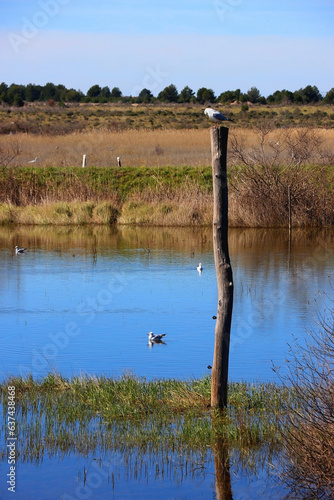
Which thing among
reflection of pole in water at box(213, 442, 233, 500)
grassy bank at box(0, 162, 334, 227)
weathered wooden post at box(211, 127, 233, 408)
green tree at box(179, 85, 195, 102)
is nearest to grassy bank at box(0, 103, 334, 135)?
green tree at box(179, 85, 195, 102)

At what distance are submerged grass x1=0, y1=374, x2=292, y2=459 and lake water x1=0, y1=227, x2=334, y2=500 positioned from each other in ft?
0.87

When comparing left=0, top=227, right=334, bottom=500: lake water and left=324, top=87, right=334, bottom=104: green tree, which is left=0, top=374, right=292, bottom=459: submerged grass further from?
left=324, top=87, right=334, bottom=104: green tree

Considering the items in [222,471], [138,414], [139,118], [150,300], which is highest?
[139,118]

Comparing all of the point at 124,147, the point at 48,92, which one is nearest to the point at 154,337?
the point at 124,147

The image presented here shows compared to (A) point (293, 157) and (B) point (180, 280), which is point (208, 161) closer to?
(A) point (293, 157)

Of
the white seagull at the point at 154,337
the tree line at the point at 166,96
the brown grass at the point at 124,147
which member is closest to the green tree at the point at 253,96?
the tree line at the point at 166,96

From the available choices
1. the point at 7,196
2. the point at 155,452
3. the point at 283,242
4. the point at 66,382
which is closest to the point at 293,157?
the point at 283,242

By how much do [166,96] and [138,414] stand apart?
3652 inches

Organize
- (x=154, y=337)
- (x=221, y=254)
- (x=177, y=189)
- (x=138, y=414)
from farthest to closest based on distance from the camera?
(x=177, y=189), (x=154, y=337), (x=138, y=414), (x=221, y=254)

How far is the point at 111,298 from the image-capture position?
16.2 metres

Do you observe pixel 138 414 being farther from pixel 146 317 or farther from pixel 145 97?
pixel 145 97

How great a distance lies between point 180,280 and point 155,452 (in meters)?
10.6

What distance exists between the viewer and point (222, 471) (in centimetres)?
742

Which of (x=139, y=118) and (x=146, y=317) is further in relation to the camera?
(x=139, y=118)
